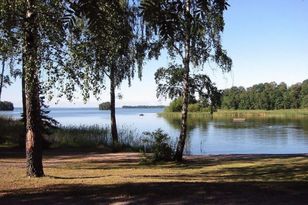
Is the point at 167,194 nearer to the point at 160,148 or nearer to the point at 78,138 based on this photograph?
the point at 160,148

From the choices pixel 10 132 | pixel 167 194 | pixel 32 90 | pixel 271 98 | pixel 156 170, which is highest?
pixel 271 98

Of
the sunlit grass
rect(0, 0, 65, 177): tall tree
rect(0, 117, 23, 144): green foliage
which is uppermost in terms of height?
rect(0, 0, 65, 177): tall tree

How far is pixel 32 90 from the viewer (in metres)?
11.0

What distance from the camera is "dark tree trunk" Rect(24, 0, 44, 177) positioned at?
1030 centimetres

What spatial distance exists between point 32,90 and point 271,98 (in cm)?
11936

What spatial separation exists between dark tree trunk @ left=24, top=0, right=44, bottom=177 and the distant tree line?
109394 millimetres

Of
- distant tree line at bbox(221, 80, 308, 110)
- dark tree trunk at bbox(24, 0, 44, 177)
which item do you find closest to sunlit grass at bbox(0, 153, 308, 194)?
dark tree trunk at bbox(24, 0, 44, 177)

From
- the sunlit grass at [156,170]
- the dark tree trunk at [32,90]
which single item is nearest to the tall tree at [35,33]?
the dark tree trunk at [32,90]

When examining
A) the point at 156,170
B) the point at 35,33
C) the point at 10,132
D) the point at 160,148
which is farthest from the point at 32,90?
the point at 10,132

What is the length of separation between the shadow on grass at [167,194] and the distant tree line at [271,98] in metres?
111

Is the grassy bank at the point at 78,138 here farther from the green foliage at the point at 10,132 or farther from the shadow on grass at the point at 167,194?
the shadow on grass at the point at 167,194

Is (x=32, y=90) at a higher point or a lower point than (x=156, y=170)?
higher

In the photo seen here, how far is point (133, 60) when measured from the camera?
957 inches

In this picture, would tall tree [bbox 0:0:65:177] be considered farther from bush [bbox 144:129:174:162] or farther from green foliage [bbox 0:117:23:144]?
green foliage [bbox 0:117:23:144]
